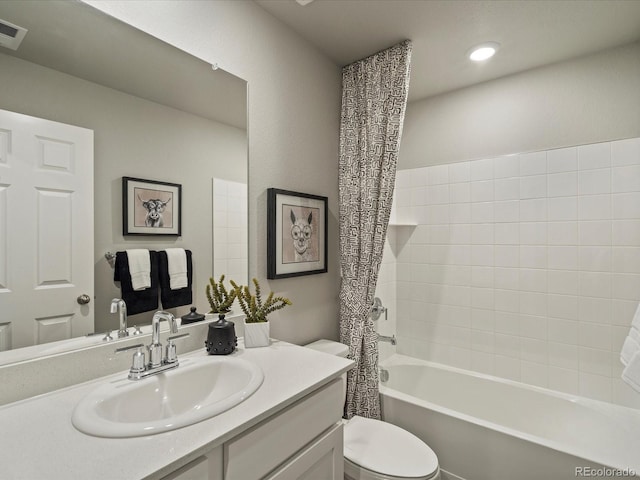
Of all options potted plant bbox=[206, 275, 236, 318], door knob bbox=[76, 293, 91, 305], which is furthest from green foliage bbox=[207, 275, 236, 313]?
door knob bbox=[76, 293, 91, 305]

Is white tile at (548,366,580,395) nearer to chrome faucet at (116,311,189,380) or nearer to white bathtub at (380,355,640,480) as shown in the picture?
white bathtub at (380,355,640,480)

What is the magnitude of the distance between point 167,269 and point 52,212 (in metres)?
0.40

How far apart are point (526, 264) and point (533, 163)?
68 cm

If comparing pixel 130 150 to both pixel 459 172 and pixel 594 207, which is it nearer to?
pixel 459 172

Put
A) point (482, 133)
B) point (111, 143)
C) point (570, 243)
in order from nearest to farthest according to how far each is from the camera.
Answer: point (111, 143)
point (570, 243)
point (482, 133)

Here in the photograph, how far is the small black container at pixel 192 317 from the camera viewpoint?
1295 mm

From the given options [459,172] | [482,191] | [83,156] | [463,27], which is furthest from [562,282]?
[83,156]

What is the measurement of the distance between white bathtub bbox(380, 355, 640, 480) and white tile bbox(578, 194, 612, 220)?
3.68ft

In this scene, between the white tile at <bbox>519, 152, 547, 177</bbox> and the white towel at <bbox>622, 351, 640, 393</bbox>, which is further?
the white tile at <bbox>519, 152, 547, 177</bbox>

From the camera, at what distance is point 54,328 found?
3.16 feet

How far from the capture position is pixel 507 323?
2.24 meters

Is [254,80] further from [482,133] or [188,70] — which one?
[482,133]

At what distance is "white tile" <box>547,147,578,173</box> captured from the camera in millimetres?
2023

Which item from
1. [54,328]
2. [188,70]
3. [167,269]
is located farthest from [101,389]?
[188,70]
